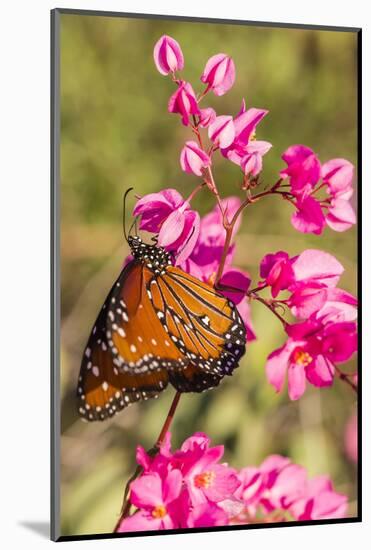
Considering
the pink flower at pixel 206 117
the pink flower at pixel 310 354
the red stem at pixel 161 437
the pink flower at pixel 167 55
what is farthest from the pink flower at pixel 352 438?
the pink flower at pixel 167 55

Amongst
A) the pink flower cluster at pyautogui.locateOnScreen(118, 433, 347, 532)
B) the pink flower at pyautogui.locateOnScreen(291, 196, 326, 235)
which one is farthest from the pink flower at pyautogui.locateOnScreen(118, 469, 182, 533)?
the pink flower at pyautogui.locateOnScreen(291, 196, 326, 235)

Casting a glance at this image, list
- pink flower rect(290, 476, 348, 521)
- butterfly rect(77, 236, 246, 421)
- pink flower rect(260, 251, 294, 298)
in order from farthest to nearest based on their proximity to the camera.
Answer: pink flower rect(290, 476, 348, 521) < pink flower rect(260, 251, 294, 298) < butterfly rect(77, 236, 246, 421)

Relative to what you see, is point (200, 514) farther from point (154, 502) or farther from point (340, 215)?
point (340, 215)

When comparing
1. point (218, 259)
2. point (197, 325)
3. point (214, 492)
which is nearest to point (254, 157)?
point (218, 259)

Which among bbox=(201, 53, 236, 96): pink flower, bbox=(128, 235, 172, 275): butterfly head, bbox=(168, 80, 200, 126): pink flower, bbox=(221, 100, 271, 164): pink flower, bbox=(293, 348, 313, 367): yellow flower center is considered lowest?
bbox=(293, 348, 313, 367): yellow flower center

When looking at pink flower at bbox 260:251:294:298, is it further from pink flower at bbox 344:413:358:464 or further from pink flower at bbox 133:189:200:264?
pink flower at bbox 344:413:358:464

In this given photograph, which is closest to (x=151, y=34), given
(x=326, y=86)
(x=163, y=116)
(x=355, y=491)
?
(x=163, y=116)
